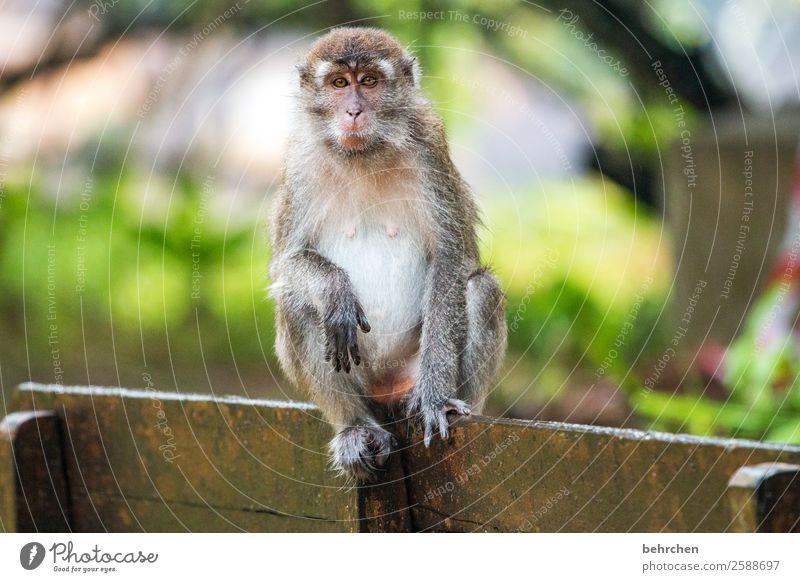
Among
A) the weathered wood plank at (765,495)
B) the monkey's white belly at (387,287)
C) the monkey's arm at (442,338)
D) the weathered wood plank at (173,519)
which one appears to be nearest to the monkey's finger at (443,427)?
the monkey's arm at (442,338)

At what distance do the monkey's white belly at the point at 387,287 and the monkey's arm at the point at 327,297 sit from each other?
0.64ft

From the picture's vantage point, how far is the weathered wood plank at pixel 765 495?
10.3ft

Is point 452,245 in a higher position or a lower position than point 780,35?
lower

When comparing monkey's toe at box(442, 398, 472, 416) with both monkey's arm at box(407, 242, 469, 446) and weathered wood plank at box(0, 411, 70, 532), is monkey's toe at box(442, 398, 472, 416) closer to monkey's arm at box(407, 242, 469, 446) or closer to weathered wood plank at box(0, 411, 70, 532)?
monkey's arm at box(407, 242, 469, 446)

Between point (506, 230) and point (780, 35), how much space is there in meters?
2.52

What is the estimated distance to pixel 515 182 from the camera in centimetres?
809

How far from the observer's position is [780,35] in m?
7.93

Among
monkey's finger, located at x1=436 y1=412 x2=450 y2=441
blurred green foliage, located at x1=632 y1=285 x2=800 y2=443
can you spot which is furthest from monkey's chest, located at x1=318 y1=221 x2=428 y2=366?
blurred green foliage, located at x1=632 y1=285 x2=800 y2=443

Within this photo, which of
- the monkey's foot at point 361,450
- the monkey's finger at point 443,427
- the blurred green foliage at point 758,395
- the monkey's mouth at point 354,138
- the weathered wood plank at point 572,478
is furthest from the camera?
the blurred green foliage at point 758,395

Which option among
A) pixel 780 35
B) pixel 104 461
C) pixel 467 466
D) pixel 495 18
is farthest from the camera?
pixel 495 18

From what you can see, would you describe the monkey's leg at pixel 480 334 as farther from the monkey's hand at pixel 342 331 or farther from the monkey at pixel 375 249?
the monkey's hand at pixel 342 331

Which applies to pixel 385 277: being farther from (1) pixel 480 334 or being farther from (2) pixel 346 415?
(2) pixel 346 415

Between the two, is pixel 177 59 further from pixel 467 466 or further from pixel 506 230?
pixel 467 466
